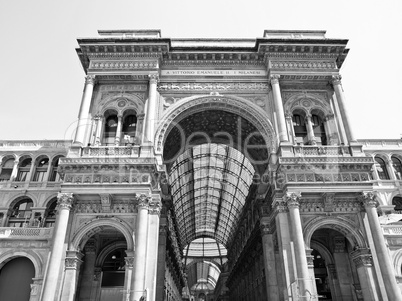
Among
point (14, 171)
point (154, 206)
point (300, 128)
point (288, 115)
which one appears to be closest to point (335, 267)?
point (300, 128)

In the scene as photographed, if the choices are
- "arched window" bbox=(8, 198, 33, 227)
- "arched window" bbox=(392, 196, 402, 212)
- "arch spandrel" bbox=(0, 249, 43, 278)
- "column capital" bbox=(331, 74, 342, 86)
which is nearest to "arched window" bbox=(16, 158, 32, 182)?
"arched window" bbox=(8, 198, 33, 227)

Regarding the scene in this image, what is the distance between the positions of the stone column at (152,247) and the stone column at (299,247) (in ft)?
28.2

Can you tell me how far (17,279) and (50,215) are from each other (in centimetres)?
585

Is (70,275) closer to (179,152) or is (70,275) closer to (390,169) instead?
(179,152)

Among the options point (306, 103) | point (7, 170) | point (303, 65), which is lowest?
point (7, 170)

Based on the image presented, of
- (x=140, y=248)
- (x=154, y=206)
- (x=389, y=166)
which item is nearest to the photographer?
(x=140, y=248)

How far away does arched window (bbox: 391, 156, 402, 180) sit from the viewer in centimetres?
3212

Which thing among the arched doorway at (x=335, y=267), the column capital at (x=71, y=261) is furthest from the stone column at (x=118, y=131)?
the arched doorway at (x=335, y=267)

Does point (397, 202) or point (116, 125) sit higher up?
point (116, 125)

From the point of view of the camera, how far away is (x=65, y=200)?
2230 cm

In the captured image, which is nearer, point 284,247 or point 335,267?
point 284,247

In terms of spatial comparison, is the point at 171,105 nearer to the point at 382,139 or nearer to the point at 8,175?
the point at 8,175

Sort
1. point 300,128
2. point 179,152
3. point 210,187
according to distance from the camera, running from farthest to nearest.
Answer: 1. point 210,187
2. point 179,152
3. point 300,128

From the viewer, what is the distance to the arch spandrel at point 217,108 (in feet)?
86.3
